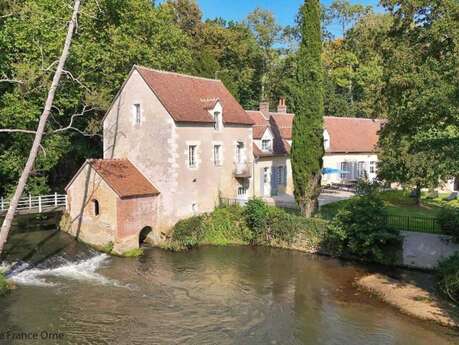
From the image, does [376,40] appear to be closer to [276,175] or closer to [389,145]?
[389,145]

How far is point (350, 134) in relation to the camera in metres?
45.1

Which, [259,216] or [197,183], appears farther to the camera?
[197,183]

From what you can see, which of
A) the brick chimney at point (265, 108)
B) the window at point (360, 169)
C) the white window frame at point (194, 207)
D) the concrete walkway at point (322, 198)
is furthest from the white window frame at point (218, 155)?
the window at point (360, 169)

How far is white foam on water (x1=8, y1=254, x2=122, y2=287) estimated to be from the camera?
20141mm

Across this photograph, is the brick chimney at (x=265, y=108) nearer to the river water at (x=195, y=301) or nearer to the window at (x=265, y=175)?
the window at (x=265, y=175)

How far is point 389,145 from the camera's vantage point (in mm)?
28172

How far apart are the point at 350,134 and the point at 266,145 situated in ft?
40.9

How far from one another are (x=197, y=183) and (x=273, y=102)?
37636 millimetres

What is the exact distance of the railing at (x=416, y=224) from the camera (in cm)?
2288

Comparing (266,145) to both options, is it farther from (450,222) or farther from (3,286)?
(3,286)

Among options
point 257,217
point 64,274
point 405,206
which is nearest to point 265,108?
point 405,206

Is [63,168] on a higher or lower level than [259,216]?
higher

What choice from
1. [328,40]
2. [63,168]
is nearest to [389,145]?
[63,168]

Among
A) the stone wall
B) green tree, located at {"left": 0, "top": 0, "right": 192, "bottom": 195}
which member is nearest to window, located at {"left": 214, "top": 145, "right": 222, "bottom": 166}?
green tree, located at {"left": 0, "top": 0, "right": 192, "bottom": 195}
